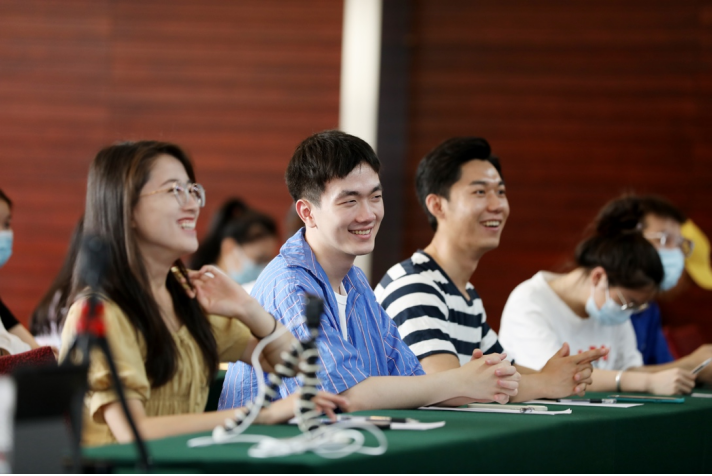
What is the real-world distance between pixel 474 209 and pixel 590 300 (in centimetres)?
64

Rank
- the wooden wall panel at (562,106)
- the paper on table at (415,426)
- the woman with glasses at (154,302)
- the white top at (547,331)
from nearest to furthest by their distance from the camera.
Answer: the paper on table at (415,426)
the woman with glasses at (154,302)
the white top at (547,331)
the wooden wall panel at (562,106)

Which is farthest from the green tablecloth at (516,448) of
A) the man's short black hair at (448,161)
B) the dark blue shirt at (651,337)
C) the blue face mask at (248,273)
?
the blue face mask at (248,273)

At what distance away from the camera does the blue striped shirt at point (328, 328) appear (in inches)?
78.1

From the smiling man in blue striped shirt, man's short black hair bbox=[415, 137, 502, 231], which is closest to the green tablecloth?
the smiling man in blue striped shirt

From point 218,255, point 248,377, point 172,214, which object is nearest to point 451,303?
point 248,377

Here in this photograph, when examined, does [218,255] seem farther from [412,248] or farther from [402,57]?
[402,57]

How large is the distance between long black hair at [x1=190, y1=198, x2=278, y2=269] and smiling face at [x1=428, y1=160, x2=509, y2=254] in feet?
6.25

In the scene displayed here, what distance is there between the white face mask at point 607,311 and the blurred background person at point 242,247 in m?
1.98

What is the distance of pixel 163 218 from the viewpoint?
1814 millimetres

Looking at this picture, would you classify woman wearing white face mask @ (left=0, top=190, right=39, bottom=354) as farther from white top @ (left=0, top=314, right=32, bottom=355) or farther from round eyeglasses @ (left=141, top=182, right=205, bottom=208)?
round eyeglasses @ (left=141, top=182, right=205, bottom=208)

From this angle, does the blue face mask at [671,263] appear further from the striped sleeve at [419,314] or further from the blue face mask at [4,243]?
the blue face mask at [4,243]

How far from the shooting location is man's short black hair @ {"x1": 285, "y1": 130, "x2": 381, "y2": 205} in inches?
86.6

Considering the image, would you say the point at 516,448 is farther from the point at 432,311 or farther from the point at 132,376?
the point at 432,311

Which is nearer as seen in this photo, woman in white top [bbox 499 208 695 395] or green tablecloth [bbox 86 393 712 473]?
green tablecloth [bbox 86 393 712 473]
